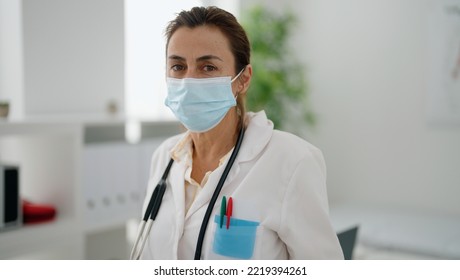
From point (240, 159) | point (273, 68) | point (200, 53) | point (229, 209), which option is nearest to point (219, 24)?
point (200, 53)

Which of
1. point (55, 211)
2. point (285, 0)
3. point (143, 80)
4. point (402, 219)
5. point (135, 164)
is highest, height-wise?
point (285, 0)

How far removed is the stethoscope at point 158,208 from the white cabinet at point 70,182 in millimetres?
636

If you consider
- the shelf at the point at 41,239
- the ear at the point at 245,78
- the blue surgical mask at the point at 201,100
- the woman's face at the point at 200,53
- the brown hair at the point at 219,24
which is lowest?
the shelf at the point at 41,239

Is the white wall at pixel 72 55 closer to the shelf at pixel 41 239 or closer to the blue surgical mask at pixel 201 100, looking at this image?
the shelf at pixel 41 239

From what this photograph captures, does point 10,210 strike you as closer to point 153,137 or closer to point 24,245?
point 24,245

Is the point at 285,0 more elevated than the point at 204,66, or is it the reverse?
the point at 285,0

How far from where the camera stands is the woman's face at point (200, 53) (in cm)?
99

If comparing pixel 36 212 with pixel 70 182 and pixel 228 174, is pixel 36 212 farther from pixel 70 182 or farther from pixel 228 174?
pixel 228 174

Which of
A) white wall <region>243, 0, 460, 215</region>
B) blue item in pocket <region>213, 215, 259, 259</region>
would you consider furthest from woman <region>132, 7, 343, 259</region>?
white wall <region>243, 0, 460, 215</region>

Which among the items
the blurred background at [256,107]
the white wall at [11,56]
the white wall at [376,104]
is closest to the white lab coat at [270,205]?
the blurred background at [256,107]

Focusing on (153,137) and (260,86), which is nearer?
(153,137)

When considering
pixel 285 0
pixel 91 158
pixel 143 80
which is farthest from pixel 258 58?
pixel 91 158
